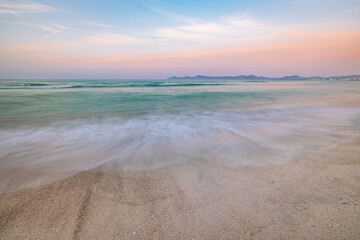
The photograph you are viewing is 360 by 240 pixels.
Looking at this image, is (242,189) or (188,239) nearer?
(188,239)

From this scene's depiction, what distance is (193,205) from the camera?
230 cm

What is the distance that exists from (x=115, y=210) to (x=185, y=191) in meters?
0.95

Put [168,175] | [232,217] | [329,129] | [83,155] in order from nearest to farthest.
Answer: [232,217] < [168,175] < [83,155] < [329,129]

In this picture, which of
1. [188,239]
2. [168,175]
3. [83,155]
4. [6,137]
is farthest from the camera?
[6,137]

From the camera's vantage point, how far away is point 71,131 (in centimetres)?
613

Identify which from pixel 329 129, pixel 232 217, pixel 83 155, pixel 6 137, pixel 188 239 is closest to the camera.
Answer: pixel 188 239

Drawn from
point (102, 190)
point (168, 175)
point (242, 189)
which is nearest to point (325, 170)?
point (242, 189)

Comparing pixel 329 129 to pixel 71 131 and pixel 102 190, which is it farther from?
pixel 71 131

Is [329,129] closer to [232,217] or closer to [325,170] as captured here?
[325,170]

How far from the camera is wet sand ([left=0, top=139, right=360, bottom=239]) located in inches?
76.4

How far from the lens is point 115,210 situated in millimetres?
2227

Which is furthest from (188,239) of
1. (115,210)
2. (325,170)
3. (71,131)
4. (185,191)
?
A: (71,131)

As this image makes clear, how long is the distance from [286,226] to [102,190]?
2370 mm

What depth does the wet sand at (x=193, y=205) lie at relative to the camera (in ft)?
6.37
